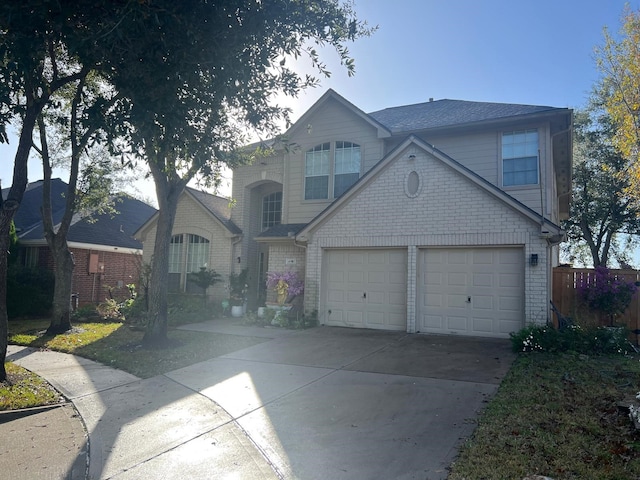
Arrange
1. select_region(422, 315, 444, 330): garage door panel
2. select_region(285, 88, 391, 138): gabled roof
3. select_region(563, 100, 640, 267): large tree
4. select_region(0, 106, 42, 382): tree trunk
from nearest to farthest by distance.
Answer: select_region(0, 106, 42, 382): tree trunk
select_region(422, 315, 444, 330): garage door panel
select_region(285, 88, 391, 138): gabled roof
select_region(563, 100, 640, 267): large tree

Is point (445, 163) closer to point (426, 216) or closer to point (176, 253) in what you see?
point (426, 216)

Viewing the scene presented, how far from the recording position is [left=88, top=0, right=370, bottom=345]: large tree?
6.77 metres

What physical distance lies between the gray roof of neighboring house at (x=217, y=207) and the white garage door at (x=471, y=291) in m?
8.67

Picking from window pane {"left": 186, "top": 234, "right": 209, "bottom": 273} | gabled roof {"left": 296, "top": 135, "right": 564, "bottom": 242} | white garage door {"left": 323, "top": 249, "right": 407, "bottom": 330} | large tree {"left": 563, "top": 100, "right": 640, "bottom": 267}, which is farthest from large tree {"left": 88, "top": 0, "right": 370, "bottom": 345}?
large tree {"left": 563, "top": 100, "right": 640, "bottom": 267}

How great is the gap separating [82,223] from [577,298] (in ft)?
67.8

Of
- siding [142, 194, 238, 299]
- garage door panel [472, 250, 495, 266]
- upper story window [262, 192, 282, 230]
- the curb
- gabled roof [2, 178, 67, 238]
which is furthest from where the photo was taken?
gabled roof [2, 178, 67, 238]

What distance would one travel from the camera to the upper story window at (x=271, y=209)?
1888 cm

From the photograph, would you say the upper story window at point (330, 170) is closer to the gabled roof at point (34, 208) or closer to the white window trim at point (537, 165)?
the white window trim at point (537, 165)

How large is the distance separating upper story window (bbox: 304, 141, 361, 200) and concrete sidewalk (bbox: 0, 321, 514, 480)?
277 inches

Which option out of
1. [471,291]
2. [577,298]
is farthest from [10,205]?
[577,298]

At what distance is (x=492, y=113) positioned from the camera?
14.0m

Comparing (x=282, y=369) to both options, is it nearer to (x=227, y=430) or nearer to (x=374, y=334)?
(x=227, y=430)

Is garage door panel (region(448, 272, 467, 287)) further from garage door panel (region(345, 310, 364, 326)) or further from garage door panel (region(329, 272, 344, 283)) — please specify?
garage door panel (region(329, 272, 344, 283))

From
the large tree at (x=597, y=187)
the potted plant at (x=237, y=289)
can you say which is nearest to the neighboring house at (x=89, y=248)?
the potted plant at (x=237, y=289)
